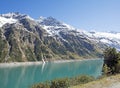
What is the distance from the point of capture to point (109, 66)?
6294cm

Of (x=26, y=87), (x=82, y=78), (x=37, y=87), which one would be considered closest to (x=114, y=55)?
(x=37, y=87)

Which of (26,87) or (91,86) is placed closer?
(91,86)

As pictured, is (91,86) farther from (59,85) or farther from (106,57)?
(59,85)

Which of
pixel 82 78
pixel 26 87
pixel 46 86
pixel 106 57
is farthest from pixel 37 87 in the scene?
pixel 26 87

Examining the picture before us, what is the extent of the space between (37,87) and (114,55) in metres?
55.7

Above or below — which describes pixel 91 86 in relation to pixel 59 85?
above

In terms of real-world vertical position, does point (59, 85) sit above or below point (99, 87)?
below

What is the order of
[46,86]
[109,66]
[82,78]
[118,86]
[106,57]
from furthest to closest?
1. [82,78]
2. [46,86]
3. [106,57]
4. [109,66]
5. [118,86]

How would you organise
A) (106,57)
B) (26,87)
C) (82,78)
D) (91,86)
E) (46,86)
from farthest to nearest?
1. (26,87)
2. (82,78)
3. (46,86)
4. (106,57)
5. (91,86)

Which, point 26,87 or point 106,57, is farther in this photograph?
point 26,87

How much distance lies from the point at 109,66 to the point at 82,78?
67339 mm

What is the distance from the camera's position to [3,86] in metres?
187

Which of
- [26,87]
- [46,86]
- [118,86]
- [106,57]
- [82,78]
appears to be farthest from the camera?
[26,87]

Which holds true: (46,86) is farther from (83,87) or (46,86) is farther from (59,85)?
(83,87)
